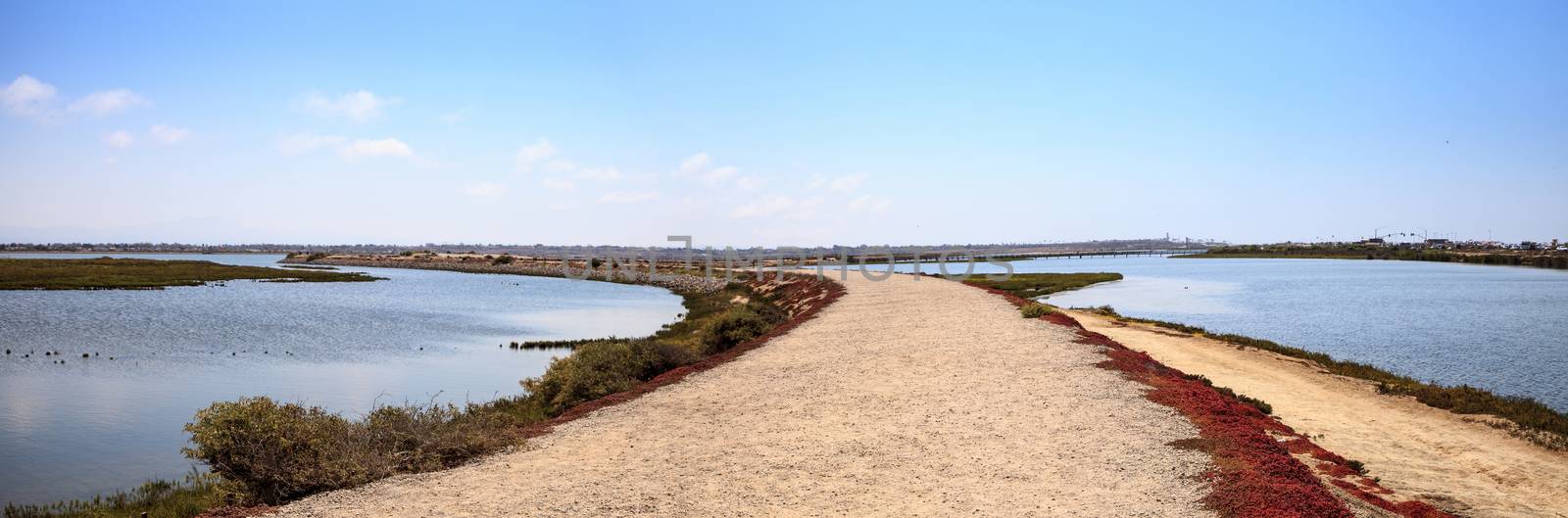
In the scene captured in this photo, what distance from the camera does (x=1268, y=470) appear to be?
1095cm

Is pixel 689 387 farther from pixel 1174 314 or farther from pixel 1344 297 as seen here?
pixel 1344 297

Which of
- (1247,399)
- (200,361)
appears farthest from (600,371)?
(200,361)

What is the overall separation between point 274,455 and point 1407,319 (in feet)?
186

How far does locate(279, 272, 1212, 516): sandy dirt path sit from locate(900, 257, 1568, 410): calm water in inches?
702

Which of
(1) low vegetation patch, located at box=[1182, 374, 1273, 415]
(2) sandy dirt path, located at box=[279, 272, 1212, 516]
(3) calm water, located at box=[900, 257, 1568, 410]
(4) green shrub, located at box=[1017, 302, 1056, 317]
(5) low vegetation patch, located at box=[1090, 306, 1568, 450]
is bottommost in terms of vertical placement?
(3) calm water, located at box=[900, 257, 1568, 410]

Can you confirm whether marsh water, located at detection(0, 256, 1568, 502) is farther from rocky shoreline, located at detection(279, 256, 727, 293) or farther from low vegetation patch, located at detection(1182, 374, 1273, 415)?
rocky shoreline, located at detection(279, 256, 727, 293)

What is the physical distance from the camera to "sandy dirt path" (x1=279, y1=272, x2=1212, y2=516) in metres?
10.3

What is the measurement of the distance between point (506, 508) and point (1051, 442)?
783 cm

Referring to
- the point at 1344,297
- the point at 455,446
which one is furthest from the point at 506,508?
the point at 1344,297

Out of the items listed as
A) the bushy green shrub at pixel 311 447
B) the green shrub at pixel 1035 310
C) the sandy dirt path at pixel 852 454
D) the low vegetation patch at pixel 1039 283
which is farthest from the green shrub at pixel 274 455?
the low vegetation patch at pixel 1039 283

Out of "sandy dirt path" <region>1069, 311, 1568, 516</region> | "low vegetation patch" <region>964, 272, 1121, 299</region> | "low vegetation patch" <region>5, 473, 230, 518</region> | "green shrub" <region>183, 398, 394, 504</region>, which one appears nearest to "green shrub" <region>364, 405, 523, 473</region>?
"green shrub" <region>183, 398, 394, 504</region>

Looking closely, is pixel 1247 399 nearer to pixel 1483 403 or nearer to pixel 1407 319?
pixel 1483 403

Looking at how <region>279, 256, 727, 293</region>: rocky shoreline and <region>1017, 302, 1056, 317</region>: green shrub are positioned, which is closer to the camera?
<region>1017, 302, 1056, 317</region>: green shrub

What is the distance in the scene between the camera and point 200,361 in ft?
98.8
